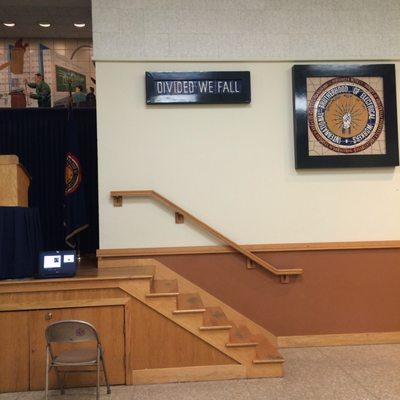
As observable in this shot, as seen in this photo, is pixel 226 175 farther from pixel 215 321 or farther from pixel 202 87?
pixel 215 321

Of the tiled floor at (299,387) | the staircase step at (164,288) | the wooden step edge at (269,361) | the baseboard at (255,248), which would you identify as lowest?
the tiled floor at (299,387)

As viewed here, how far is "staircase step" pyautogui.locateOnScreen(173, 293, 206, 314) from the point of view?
12.9ft

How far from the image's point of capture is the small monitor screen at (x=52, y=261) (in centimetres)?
391

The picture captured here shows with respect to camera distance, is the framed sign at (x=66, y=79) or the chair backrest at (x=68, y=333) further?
the framed sign at (x=66, y=79)

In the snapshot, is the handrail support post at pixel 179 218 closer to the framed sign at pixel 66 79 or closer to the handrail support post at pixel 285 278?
the handrail support post at pixel 285 278

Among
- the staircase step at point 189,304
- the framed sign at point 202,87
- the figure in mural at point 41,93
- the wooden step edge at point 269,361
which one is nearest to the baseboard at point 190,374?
the wooden step edge at point 269,361

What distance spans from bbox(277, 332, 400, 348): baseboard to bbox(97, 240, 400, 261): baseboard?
930 millimetres

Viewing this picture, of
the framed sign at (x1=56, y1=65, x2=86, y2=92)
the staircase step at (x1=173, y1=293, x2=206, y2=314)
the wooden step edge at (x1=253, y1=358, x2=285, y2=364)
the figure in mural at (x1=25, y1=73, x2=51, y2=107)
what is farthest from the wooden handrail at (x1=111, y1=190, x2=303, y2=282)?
the framed sign at (x1=56, y1=65, x2=86, y2=92)

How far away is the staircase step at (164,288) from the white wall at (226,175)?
1.42 feet

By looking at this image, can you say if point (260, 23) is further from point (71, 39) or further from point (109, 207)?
point (71, 39)

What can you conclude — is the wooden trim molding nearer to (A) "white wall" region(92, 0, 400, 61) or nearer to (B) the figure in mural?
(A) "white wall" region(92, 0, 400, 61)

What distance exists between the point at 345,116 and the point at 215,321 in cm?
263

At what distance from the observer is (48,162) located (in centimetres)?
577

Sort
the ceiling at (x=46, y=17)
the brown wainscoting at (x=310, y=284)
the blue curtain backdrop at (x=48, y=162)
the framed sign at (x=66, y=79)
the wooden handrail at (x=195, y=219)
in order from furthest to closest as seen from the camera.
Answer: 1. the framed sign at (x=66, y=79)
2. the blue curtain backdrop at (x=48, y=162)
3. the ceiling at (x=46, y=17)
4. the brown wainscoting at (x=310, y=284)
5. the wooden handrail at (x=195, y=219)
